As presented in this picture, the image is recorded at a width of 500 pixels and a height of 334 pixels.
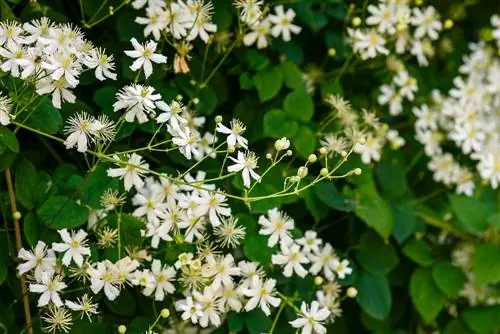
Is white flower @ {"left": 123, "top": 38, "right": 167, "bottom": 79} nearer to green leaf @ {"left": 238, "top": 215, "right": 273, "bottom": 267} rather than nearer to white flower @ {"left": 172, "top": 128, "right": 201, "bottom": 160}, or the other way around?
white flower @ {"left": 172, "top": 128, "right": 201, "bottom": 160}

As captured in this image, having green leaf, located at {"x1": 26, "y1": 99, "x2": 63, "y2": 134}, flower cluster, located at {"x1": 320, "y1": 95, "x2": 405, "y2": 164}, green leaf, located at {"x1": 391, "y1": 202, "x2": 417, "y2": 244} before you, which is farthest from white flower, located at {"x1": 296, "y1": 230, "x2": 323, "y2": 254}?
green leaf, located at {"x1": 26, "y1": 99, "x2": 63, "y2": 134}

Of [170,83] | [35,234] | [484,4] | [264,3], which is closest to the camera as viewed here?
[35,234]

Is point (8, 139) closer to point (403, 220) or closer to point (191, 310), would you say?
point (191, 310)

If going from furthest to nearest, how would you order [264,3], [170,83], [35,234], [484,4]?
[484,4]
[264,3]
[170,83]
[35,234]

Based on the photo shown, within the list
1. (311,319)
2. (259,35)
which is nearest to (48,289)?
(311,319)

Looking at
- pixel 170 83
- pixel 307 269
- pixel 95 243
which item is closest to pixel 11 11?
pixel 170 83

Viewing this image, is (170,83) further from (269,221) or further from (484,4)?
(484,4)

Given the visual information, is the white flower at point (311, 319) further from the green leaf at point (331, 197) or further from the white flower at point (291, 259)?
the green leaf at point (331, 197)
